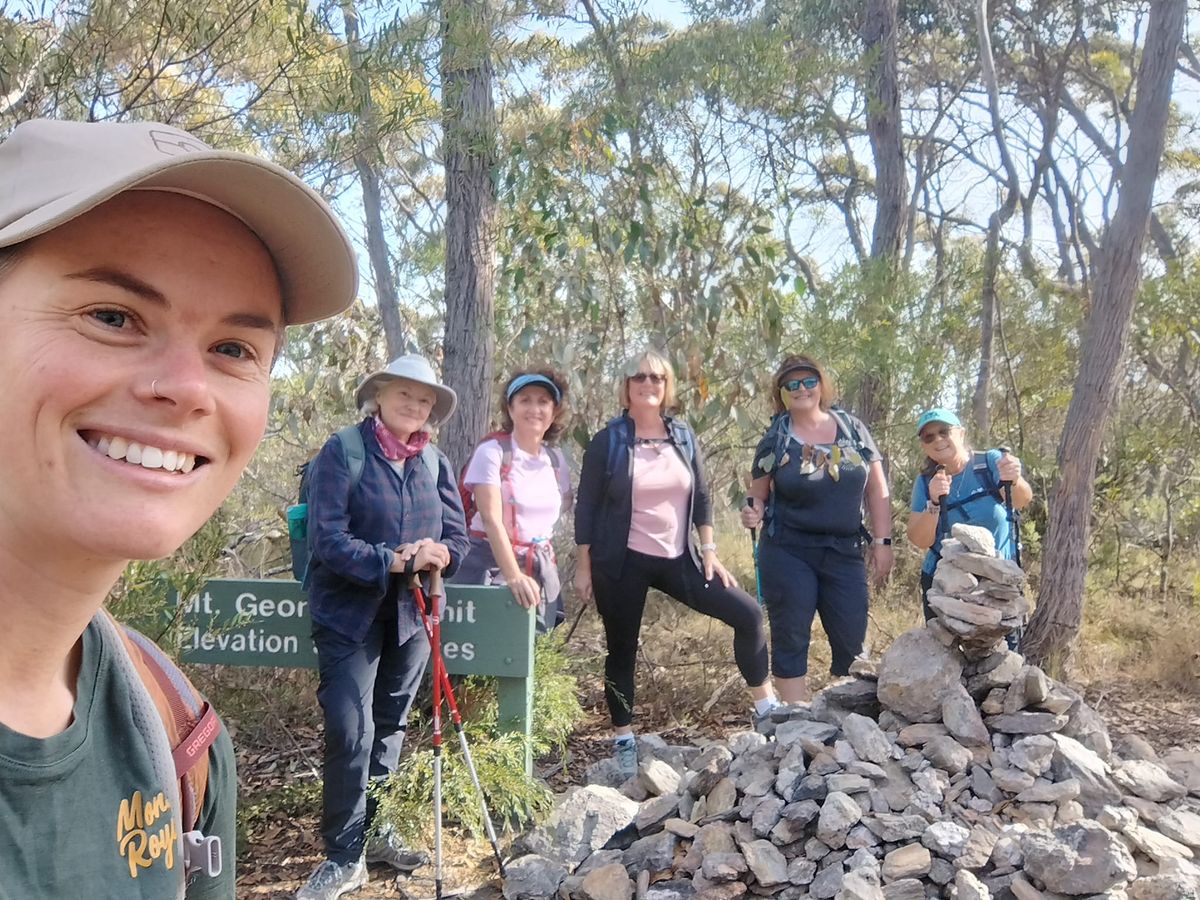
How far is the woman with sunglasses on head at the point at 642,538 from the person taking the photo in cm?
417

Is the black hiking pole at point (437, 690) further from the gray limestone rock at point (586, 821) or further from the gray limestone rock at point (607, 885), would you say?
the gray limestone rock at point (607, 885)

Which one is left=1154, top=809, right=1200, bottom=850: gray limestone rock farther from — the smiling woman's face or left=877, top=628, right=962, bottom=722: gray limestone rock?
the smiling woman's face

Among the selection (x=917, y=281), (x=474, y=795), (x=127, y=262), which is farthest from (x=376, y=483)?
(x=917, y=281)

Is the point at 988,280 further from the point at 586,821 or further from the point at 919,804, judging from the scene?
the point at 586,821

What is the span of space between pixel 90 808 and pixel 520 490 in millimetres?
3203

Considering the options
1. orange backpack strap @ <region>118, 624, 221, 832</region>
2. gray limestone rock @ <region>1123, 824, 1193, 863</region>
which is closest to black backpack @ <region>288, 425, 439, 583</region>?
orange backpack strap @ <region>118, 624, 221, 832</region>

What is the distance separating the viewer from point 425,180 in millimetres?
14195

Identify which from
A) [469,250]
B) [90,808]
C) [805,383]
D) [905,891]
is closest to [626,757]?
[905,891]

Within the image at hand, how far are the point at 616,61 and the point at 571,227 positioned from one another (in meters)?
1.18

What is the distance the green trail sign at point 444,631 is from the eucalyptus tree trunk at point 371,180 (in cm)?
197

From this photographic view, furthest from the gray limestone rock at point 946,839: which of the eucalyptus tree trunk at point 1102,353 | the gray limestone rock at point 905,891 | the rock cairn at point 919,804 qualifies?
the eucalyptus tree trunk at point 1102,353

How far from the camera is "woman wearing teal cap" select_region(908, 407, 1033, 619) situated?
4199 mm

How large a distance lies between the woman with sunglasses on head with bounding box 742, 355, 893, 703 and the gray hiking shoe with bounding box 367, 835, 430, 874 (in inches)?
73.0

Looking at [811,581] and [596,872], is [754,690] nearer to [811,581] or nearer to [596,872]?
[811,581]
